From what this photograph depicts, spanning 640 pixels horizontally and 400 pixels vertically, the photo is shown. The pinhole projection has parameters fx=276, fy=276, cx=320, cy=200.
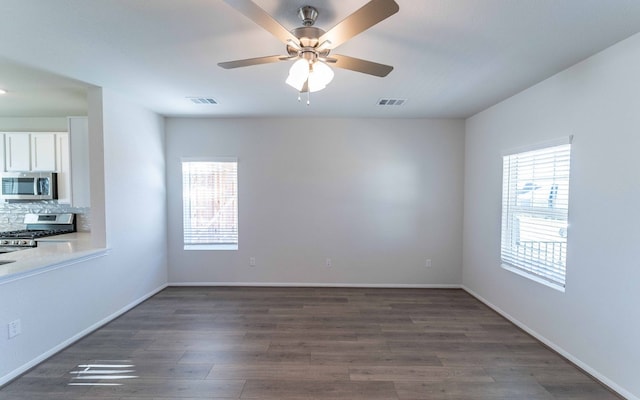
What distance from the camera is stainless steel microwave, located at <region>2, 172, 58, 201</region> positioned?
399cm

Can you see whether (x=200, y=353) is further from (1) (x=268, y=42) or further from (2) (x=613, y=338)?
(2) (x=613, y=338)

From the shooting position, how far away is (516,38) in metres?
2.05

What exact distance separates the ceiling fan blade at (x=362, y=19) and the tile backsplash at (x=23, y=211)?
190 inches

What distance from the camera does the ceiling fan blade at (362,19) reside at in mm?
1283

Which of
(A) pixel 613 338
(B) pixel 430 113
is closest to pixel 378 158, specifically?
(B) pixel 430 113

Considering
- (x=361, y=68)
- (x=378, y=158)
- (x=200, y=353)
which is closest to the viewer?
(x=361, y=68)

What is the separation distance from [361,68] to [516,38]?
1.21 metres

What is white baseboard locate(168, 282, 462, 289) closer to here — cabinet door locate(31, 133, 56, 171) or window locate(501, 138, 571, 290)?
window locate(501, 138, 571, 290)

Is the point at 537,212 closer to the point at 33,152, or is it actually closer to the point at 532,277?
the point at 532,277

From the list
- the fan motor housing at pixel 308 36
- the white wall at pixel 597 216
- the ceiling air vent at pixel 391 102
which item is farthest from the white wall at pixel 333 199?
the fan motor housing at pixel 308 36

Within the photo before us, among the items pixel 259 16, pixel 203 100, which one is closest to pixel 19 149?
pixel 203 100

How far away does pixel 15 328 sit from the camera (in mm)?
2291

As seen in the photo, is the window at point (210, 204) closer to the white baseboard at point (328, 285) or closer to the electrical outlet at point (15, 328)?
the white baseboard at point (328, 285)

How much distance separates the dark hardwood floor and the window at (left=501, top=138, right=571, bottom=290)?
0.77 metres
